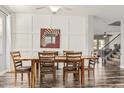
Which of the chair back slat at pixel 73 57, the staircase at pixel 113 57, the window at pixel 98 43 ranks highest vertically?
the window at pixel 98 43

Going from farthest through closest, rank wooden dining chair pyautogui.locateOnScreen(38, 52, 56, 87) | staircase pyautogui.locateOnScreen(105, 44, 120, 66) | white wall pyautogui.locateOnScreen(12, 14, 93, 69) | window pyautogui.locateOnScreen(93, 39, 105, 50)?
window pyautogui.locateOnScreen(93, 39, 105, 50)
staircase pyautogui.locateOnScreen(105, 44, 120, 66)
white wall pyautogui.locateOnScreen(12, 14, 93, 69)
wooden dining chair pyautogui.locateOnScreen(38, 52, 56, 87)

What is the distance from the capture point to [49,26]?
8711 millimetres

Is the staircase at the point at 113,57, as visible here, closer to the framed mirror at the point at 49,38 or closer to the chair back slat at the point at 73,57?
the framed mirror at the point at 49,38

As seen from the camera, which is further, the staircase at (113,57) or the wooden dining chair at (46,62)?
the staircase at (113,57)

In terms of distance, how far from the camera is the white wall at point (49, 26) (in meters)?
8.60

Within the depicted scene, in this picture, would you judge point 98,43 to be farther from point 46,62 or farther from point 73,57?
point 46,62

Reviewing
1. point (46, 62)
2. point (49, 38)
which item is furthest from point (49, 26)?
point (46, 62)

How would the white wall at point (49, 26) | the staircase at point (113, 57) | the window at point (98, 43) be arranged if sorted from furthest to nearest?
1. the window at point (98, 43)
2. the staircase at point (113, 57)
3. the white wall at point (49, 26)

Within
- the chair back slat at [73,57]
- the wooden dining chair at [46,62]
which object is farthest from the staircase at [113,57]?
the wooden dining chair at [46,62]

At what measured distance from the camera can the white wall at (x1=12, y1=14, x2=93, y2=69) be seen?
8.60m

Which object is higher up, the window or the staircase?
the window

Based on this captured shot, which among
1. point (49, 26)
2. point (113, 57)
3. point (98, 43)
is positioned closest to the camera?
point (49, 26)

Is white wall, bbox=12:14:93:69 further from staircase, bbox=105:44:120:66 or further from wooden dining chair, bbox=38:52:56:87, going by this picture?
wooden dining chair, bbox=38:52:56:87

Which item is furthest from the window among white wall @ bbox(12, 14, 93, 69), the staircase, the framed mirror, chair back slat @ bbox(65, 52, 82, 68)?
chair back slat @ bbox(65, 52, 82, 68)
